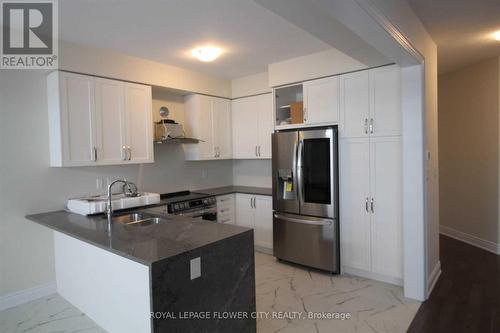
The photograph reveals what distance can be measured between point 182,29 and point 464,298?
12.2 feet

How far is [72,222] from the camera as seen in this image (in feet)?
9.11

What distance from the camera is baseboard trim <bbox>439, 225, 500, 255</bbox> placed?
4.31 m

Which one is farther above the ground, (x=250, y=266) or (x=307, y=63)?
(x=307, y=63)

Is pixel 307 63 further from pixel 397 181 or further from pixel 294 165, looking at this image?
pixel 397 181

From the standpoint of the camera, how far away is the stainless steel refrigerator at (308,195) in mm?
3533

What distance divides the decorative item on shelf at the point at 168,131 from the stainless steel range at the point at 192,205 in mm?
759

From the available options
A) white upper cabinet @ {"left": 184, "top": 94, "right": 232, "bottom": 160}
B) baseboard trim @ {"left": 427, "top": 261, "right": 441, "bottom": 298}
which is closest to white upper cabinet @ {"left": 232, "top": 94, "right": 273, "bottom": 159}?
white upper cabinet @ {"left": 184, "top": 94, "right": 232, "bottom": 160}

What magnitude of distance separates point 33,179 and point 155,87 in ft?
5.65

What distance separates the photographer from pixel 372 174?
3.37 metres

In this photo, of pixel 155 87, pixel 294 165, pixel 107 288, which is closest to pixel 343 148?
pixel 294 165

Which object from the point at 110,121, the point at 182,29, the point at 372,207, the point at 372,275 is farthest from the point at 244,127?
the point at 372,275

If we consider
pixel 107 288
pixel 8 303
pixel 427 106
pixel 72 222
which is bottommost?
pixel 8 303

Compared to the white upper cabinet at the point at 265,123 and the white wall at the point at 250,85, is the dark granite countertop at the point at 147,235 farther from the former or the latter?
the white wall at the point at 250,85

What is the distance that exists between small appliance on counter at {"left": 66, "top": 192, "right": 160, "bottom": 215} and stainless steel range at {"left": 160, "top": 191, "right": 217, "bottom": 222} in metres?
0.27
